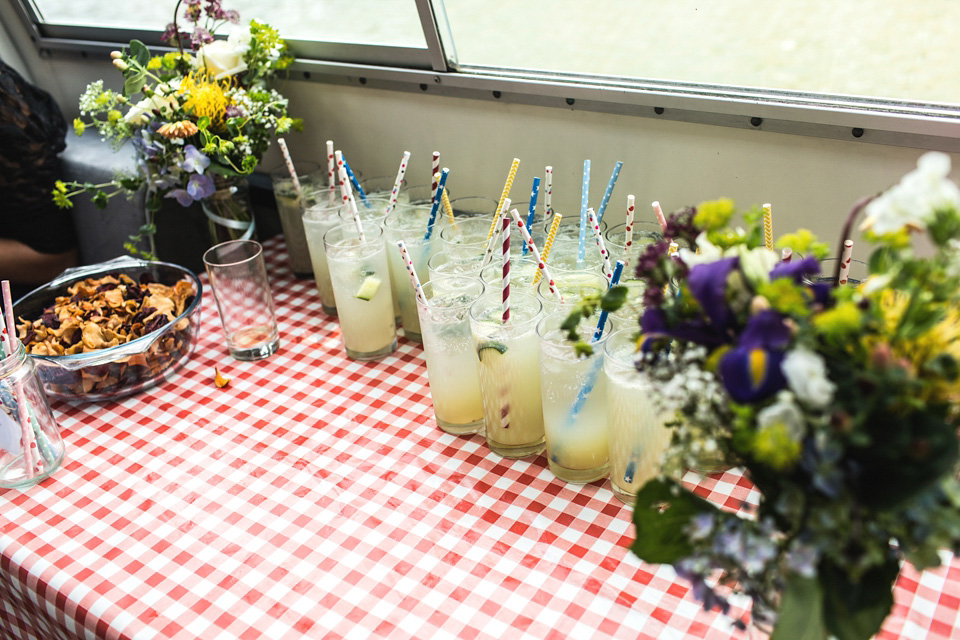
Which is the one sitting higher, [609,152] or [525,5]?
[525,5]

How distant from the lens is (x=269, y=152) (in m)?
2.30

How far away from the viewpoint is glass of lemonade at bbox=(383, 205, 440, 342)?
1607 millimetres

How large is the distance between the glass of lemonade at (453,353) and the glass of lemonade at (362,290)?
21 cm

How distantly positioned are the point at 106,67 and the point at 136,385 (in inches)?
60.4

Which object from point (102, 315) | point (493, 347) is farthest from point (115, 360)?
point (493, 347)

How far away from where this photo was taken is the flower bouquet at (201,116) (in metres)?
1.73

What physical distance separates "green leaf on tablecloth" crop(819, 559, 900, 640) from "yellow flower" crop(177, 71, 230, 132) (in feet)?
5.30

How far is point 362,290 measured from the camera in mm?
1570

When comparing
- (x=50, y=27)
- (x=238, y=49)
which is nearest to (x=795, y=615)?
(x=238, y=49)

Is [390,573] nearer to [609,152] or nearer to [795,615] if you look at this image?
[795,615]

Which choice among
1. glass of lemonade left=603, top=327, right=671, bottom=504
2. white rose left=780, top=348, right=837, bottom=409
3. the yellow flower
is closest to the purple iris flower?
white rose left=780, top=348, right=837, bottom=409

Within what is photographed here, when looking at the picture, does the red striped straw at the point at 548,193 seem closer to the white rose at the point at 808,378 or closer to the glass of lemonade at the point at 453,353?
the glass of lemonade at the point at 453,353

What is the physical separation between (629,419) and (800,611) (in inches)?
18.1

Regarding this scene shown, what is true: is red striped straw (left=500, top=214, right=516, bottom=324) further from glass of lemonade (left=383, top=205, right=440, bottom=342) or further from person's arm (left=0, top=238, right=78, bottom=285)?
person's arm (left=0, top=238, right=78, bottom=285)
